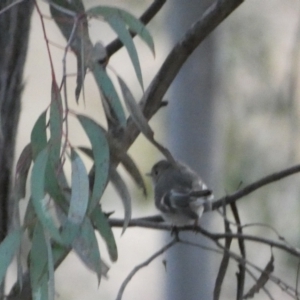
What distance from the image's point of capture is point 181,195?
1605 mm

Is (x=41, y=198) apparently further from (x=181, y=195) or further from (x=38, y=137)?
(x=181, y=195)

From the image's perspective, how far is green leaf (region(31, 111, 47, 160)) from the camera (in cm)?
74

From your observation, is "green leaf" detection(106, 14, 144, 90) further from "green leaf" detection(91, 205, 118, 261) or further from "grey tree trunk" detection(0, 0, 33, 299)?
"grey tree trunk" detection(0, 0, 33, 299)

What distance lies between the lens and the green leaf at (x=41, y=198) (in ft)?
2.22

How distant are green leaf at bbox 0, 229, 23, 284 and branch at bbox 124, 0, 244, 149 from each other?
7.7 inches

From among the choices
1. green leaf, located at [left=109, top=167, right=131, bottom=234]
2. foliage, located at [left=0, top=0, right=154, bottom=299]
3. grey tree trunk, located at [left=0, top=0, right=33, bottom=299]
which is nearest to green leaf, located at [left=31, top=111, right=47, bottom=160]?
foliage, located at [left=0, top=0, right=154, bottom=299]

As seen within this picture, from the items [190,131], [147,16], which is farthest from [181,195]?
[147,16]

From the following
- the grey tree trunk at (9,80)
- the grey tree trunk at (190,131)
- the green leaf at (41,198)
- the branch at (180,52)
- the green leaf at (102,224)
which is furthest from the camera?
the grey tree trunk at (190,131)

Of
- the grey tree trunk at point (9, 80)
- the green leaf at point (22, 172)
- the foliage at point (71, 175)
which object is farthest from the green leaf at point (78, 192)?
the grey tree trunk at point (9, 80)

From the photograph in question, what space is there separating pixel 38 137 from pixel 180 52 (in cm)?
24

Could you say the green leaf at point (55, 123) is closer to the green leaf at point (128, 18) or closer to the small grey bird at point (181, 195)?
the green leaf at point (128, 18)

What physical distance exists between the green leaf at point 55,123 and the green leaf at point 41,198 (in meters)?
0.02

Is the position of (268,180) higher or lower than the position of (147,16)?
lower

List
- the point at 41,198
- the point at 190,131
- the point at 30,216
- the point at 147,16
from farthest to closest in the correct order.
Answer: the point at 190,131, the point at 147,16, the point at 30,216, the point at 41,198
